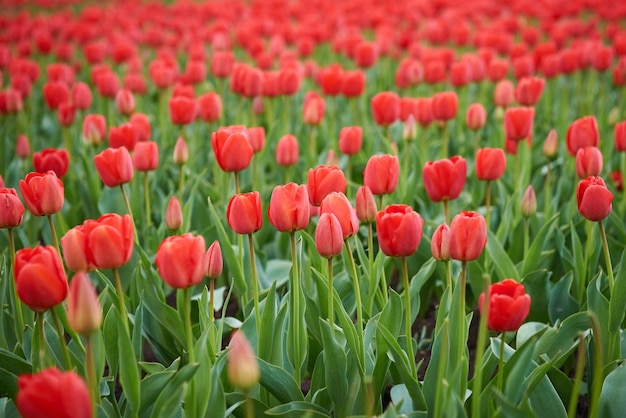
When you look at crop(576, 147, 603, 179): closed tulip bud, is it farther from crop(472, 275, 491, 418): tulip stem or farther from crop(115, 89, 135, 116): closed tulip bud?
crop(115, 89, 135, 116): closed tulip bud

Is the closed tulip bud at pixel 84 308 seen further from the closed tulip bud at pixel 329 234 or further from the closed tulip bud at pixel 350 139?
the closed tulip bud at pixel 350 139

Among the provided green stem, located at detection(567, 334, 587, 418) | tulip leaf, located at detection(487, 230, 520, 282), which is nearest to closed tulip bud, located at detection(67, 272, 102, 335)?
green stem, located at detection(567, 334, 587, 418)

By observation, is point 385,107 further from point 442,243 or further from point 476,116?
point 442,243

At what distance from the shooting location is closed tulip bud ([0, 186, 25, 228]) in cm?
174

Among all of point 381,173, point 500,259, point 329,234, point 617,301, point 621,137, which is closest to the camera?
point 329,234

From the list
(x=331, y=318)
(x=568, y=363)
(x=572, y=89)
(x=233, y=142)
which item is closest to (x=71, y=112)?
(x=233, y=142)

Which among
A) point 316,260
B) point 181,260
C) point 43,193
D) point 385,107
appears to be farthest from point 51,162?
point 385,107

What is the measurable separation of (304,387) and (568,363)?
2.74 feet

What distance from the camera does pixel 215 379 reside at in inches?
62.1

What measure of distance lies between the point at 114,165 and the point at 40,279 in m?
0.92

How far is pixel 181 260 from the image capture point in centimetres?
140

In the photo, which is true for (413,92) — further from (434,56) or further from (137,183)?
(137,183)

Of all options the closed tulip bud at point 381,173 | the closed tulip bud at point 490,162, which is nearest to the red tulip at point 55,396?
the closed tulip bud at point 381,173

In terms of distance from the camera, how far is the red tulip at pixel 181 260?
4.58ft
